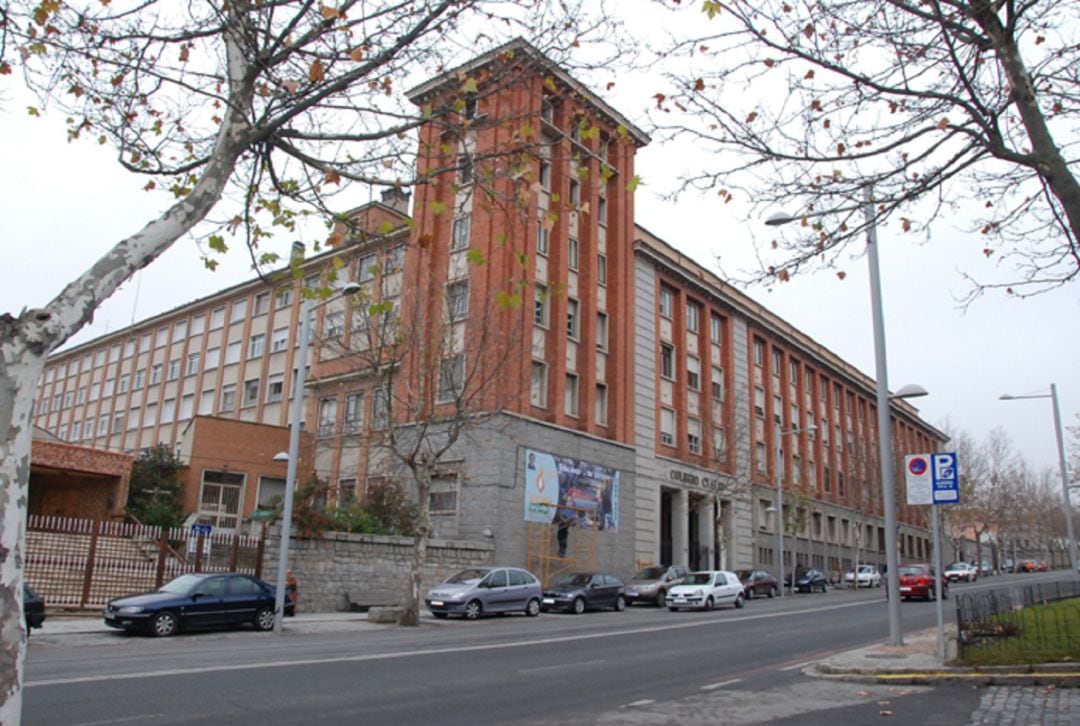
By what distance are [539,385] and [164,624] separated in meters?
19.0

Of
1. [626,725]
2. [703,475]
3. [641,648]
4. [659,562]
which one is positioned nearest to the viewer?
[626,725]

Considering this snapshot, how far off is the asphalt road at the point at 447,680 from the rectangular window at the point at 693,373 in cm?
2613

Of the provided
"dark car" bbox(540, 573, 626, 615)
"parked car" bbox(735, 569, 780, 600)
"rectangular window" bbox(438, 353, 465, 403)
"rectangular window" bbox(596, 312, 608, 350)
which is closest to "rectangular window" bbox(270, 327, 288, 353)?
"rectangular window" bbox(438, 353, 465, 403)

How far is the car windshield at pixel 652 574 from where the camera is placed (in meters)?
33.0

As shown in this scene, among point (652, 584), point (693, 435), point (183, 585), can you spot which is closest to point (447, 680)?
point (183, 585)

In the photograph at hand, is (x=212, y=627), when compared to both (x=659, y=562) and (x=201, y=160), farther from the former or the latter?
(x=659, y=562)

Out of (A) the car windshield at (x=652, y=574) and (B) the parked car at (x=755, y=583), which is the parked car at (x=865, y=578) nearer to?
(B) the parked car at (x=755, y=583)

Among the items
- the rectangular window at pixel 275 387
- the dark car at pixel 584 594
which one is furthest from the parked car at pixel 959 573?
the rectangular window at pixel 275 387

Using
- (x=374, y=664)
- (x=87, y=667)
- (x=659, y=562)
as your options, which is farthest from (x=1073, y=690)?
(x=659, y=562)

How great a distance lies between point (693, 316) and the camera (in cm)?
4634

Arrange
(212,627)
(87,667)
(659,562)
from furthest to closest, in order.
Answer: (659,562) < (212,627) < (87,667)

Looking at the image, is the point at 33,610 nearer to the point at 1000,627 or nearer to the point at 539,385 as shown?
the point at 1000,627

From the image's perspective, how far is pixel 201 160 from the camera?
9.02 meters

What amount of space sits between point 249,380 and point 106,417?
55.2ft
